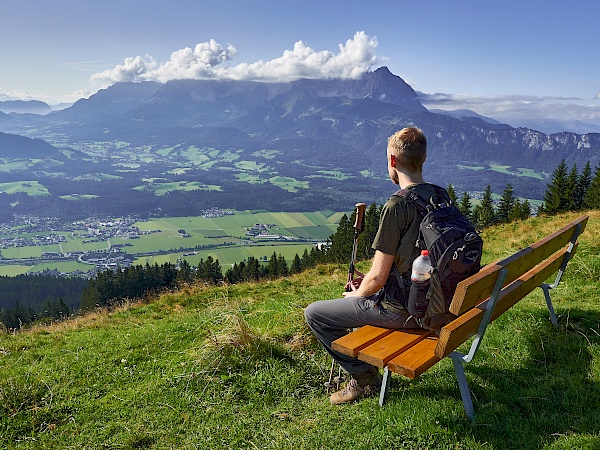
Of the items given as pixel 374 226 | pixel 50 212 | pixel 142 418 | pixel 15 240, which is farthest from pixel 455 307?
pixel 50 212

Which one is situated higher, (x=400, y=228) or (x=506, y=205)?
(x=400, y=228)

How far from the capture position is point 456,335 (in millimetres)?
3240

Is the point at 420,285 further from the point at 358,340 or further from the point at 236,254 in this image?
the point at 236,254

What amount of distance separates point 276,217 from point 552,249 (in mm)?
164168

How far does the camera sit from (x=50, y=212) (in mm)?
188375

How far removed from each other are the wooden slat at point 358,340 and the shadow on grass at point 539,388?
33.3 inches

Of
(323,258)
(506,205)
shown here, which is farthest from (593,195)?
(323,258)

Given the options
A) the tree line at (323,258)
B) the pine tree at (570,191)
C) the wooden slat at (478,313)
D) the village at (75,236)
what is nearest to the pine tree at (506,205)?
the tree line at (323,258)

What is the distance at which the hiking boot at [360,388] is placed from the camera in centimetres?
415

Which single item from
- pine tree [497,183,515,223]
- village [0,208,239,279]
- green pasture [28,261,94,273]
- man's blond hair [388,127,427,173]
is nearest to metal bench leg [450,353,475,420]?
man's blond hair [388,127,427,173]

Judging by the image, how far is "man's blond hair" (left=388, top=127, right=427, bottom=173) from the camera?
12.0 feet

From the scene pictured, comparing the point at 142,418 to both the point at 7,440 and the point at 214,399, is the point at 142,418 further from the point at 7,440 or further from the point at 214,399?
the point at 7,440

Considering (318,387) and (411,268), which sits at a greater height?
(411,268)

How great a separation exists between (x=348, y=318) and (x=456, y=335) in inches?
42.1
